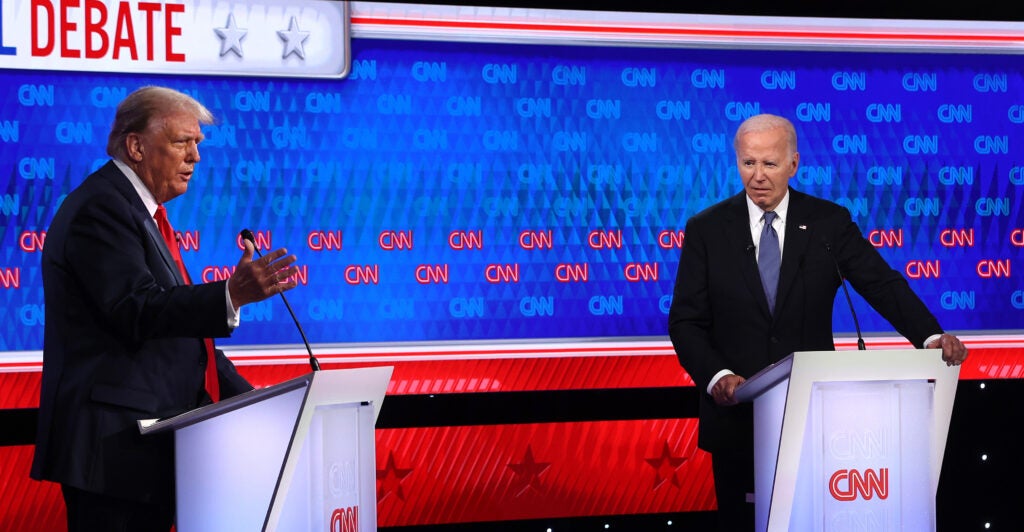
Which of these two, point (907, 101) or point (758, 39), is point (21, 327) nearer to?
point (758, 39)

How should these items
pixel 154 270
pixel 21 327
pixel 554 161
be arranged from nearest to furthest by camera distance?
1. pixel 154 270
2. pixel 21 327
3. pixel 554 161

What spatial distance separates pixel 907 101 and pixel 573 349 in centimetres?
168

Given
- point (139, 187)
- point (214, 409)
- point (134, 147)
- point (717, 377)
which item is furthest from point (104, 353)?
point (717, 377)

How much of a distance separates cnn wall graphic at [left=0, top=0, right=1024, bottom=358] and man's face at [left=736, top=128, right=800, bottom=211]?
3.07 ft

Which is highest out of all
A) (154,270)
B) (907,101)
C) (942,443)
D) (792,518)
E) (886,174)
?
(907,101)

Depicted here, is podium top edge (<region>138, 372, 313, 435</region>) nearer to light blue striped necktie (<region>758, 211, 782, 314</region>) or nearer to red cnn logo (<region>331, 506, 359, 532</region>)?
red cnn logo (<region>331, 506, 359, 532</region>)

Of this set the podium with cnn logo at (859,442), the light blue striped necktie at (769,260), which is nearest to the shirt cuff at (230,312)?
the podium with cnn logo at (859,442)

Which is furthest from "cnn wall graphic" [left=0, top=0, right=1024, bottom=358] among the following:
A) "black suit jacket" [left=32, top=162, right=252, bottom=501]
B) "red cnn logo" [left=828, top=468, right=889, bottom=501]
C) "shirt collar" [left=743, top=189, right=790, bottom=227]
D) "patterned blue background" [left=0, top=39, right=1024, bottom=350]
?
"red cnn logo" [left=828, top=468, right=889, bottom=501]

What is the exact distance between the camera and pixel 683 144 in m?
4.46

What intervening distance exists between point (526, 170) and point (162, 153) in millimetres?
1708

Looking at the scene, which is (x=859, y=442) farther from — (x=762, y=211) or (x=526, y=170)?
(x=526, y=170)

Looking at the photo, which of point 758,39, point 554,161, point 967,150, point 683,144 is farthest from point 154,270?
point 967,150

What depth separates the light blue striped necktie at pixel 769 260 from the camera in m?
3.39

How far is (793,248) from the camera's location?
339cm
